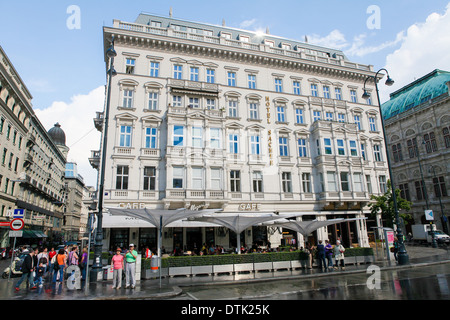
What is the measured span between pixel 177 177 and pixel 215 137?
18.4ft

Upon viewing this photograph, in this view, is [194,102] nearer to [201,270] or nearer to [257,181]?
[257,181]

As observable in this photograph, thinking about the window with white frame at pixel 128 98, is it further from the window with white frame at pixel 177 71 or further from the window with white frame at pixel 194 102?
the window with white frame at pixel 194 102

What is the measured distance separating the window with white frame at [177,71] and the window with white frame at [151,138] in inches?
258

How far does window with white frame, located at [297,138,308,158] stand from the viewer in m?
31.7

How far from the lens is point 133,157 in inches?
1031

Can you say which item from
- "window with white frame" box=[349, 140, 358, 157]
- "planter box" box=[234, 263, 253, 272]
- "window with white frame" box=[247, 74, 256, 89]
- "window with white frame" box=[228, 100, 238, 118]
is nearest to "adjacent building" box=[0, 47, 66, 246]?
"window with white frame" box=[228, 100, 238, 118]

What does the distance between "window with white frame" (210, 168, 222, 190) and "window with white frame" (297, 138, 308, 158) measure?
32.9 feet

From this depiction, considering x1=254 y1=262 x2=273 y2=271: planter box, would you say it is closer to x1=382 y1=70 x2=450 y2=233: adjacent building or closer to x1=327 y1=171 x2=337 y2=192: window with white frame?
x1=327 y1=171 x2=337 y2=192: window with white frame

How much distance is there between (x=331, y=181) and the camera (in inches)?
1213

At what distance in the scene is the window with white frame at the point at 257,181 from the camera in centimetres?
2920
